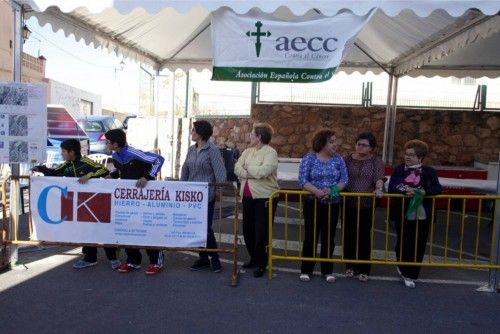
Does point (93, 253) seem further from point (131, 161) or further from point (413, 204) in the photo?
point (413, 204)

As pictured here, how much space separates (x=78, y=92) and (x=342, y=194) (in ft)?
98.8

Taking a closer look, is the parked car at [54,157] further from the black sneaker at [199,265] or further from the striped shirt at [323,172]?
the striped shirt at [323,172]

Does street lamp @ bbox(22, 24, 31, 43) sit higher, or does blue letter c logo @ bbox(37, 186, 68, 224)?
street lamp @ bbox(22, 24, 31, 43)

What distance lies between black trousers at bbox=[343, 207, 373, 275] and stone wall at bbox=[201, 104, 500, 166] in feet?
22.7

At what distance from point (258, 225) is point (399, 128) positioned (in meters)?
7.82

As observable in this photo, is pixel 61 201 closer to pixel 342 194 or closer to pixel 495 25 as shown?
pixel 342 194

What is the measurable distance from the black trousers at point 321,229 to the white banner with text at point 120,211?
1.14 m

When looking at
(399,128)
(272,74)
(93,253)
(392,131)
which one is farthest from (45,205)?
(399,128)

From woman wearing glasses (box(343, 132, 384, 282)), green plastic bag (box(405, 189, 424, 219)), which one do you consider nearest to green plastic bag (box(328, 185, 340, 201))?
woman wearing glasses (box(343, 132, 384, 282))

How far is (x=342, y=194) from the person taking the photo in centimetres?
523

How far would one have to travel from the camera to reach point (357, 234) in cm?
540

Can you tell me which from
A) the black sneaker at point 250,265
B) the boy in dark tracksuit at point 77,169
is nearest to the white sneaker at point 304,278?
the black sneaker at point 250,265

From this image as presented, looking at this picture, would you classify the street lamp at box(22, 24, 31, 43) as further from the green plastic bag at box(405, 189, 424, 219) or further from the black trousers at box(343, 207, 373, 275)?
the green plastic bag at box(405, 189, 424, 219)

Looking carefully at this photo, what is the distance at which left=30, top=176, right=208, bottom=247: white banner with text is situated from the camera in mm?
5336
